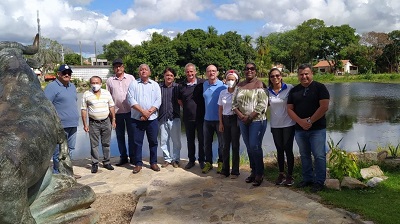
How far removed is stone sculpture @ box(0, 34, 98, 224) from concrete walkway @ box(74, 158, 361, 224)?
→ 1.26 meters

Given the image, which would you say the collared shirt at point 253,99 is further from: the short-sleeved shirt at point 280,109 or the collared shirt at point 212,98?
the collared shirt at point 212,98

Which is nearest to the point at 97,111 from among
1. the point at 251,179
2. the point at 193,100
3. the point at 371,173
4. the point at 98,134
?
the point at 98,134

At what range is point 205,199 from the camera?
4770 mm

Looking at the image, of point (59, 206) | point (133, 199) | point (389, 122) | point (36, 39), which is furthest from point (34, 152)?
point (389, 122)

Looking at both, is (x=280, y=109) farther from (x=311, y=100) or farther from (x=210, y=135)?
(x=210, y=135)

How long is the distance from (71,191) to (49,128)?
1.83ft

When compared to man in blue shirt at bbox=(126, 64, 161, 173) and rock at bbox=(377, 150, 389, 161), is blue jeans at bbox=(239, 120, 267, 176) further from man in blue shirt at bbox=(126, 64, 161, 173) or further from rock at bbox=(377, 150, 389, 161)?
rock at bbox=(377, 150, 389, 161)

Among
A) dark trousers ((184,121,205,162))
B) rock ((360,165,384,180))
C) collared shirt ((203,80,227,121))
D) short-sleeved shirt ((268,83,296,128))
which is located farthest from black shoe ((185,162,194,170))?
rock ((360,165,384,180))

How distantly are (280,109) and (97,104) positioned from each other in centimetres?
286

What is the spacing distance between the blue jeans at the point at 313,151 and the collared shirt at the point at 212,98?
1350 mm

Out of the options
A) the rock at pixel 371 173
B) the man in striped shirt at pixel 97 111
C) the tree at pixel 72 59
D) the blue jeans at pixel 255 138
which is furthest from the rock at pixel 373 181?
the tree at pixel 72 59

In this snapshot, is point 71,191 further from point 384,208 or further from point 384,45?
point 384,45

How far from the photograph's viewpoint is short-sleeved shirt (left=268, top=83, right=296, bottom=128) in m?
5.07

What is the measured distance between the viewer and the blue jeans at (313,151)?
483 cm
